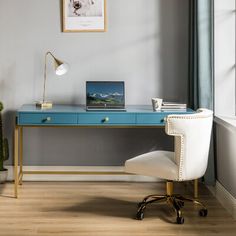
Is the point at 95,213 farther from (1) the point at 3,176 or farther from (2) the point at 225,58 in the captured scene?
(2) the point at 225,58

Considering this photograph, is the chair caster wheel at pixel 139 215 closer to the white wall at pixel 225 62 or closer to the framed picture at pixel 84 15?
the white wall at pixel 225 62

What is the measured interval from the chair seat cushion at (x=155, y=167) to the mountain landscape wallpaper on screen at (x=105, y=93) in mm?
825

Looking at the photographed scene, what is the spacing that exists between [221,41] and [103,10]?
1158mm

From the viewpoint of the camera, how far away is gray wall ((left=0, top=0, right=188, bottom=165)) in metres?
5.33

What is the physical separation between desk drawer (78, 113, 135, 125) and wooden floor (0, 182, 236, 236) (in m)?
0.67

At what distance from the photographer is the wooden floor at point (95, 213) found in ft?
12.9

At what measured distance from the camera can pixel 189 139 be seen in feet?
13.5

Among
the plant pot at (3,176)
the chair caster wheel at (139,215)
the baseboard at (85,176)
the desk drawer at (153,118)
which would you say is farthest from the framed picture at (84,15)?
the chair caster wheel at (139,215)

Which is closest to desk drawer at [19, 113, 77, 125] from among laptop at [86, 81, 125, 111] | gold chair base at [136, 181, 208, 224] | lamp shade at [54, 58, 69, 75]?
laptop at [86, 81, 125, 111]

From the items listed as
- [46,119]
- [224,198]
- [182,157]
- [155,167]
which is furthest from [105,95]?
[224,198]

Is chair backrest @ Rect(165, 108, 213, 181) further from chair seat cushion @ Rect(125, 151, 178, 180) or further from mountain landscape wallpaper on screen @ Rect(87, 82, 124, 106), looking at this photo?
mountain landscape wallpaper on screen @ Rect(87, 82, 124, 106)

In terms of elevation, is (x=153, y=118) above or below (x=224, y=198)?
above

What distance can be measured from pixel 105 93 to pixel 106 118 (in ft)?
1.08

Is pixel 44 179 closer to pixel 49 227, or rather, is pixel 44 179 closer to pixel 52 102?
pixel 52 102
